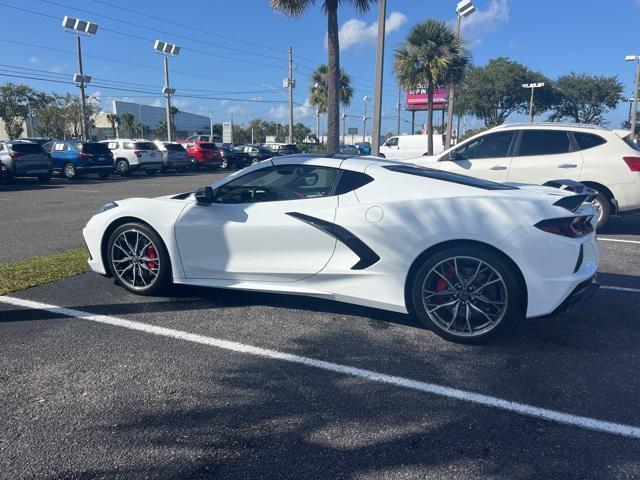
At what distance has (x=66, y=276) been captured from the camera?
551cm

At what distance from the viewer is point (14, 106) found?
56.3 m

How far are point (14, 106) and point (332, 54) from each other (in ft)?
179

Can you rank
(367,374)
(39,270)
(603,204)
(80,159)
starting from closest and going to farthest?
(367,374)
(39,270)
(603,204)
(80,159)

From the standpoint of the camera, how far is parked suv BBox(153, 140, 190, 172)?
25.1 meters

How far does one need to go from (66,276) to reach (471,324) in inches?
167

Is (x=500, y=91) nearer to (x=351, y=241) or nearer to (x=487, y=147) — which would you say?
(x=487, y=147)

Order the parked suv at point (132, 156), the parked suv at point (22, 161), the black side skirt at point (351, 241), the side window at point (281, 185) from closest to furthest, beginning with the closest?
the black side skirt at point (351, 241) < the side window at point (281, 185) < the parked suv at point (22, 161) < the parked suv at point (132, 156)

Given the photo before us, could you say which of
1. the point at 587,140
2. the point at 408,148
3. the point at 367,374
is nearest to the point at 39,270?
the point at 367,374

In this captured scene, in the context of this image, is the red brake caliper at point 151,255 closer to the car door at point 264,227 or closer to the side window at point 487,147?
the car door at point 264,227

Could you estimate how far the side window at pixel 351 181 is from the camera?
425cm

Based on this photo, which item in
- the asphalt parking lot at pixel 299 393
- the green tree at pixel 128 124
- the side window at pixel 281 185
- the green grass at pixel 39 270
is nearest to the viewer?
the asphalt parking lot at pixel 299 393

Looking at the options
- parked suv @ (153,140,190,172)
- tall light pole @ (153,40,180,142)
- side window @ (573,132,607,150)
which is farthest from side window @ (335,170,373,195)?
tall light pole @ (153,40,180,142)

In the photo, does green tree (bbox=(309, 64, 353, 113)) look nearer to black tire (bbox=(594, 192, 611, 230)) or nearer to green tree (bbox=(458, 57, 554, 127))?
green tree (bbox=(458, 57, 554, 127))

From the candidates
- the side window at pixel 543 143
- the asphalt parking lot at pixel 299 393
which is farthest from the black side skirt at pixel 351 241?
the side window at pixel 543 143
